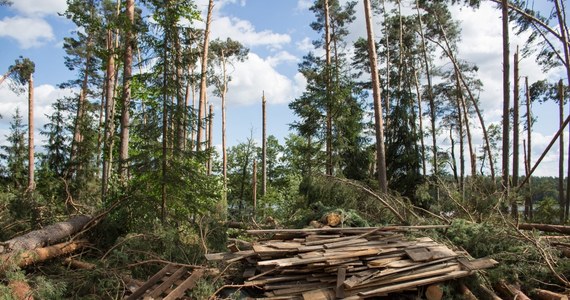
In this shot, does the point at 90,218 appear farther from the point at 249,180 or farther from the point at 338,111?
the point at 249,180

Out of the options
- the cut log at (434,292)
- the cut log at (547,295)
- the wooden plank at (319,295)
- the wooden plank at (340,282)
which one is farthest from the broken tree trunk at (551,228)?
the wooden plank at (319,295)

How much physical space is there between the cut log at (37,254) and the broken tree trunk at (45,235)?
0.45ft

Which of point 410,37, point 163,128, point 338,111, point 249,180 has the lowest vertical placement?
point 249,180

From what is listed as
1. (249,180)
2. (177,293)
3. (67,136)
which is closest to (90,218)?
(177,293)

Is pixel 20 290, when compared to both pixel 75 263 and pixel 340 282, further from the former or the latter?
pixel 340 282

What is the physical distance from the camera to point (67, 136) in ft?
64.8

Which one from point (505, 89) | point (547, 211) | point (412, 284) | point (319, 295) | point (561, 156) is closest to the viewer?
point (319, 295)

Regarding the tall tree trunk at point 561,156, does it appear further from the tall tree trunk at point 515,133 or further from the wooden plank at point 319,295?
the wooden plank at point 319,295

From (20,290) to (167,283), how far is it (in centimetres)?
184

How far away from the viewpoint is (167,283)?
204 inches

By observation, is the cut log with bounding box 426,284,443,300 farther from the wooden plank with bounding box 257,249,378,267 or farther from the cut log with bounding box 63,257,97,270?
the cut log with bounding box 63,257,97,270

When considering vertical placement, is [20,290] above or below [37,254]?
below

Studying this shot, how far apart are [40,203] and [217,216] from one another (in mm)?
3518

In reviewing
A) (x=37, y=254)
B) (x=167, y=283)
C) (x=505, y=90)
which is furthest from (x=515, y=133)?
(x=37, y=254)
